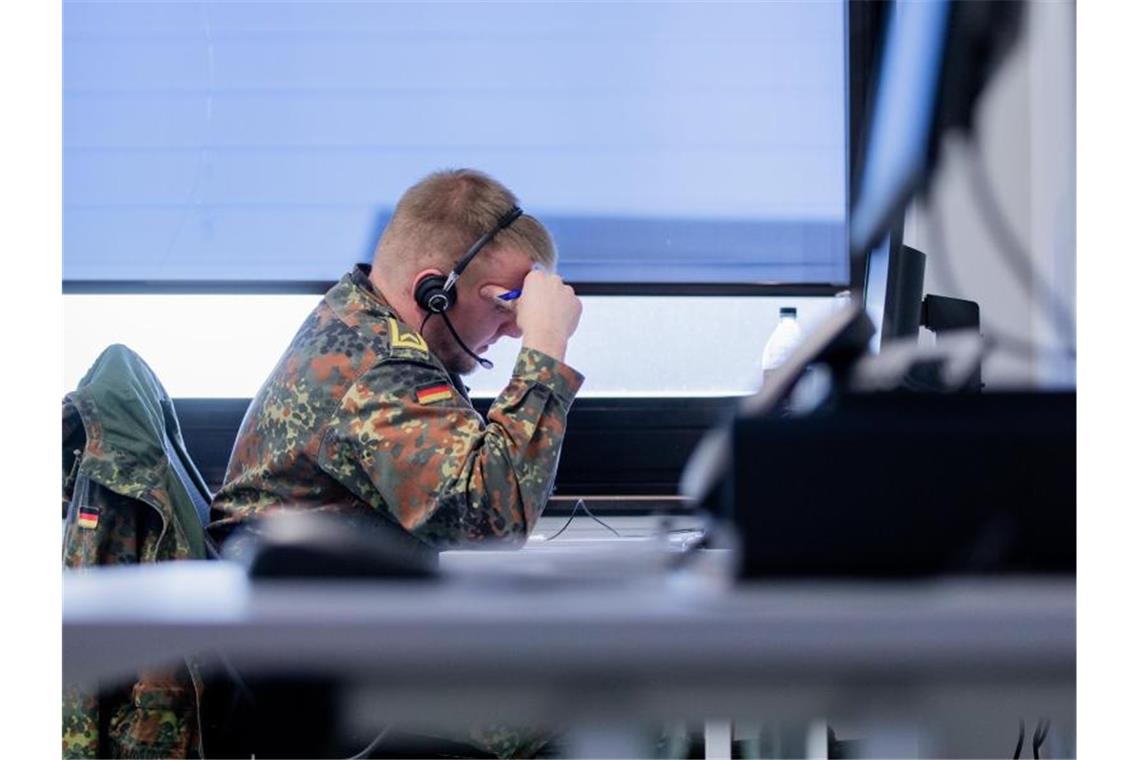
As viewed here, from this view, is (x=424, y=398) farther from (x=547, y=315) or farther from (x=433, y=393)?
(x=547, y=315)

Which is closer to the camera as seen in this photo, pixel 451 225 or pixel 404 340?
pixel 404 340

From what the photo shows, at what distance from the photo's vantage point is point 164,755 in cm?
130

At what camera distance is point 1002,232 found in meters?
0.75

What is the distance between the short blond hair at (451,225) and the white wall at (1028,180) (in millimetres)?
919

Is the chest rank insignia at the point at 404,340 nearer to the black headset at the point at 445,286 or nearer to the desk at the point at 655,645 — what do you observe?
the black headset at the point at 445,286

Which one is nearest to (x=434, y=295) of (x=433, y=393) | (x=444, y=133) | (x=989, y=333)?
(x=433, y=393)

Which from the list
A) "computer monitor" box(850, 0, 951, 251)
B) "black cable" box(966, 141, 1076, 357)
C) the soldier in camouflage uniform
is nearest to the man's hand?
the soldier in camouflage uniform

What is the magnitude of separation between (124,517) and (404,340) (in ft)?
1.26

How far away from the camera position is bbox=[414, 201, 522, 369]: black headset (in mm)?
1583

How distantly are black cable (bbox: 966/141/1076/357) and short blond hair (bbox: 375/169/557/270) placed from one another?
966mm

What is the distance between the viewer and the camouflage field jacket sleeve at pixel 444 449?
1253 millimetres

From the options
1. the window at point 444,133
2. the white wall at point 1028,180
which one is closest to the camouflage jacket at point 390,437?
the white wall at point 1028,180

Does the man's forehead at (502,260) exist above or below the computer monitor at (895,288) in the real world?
above
